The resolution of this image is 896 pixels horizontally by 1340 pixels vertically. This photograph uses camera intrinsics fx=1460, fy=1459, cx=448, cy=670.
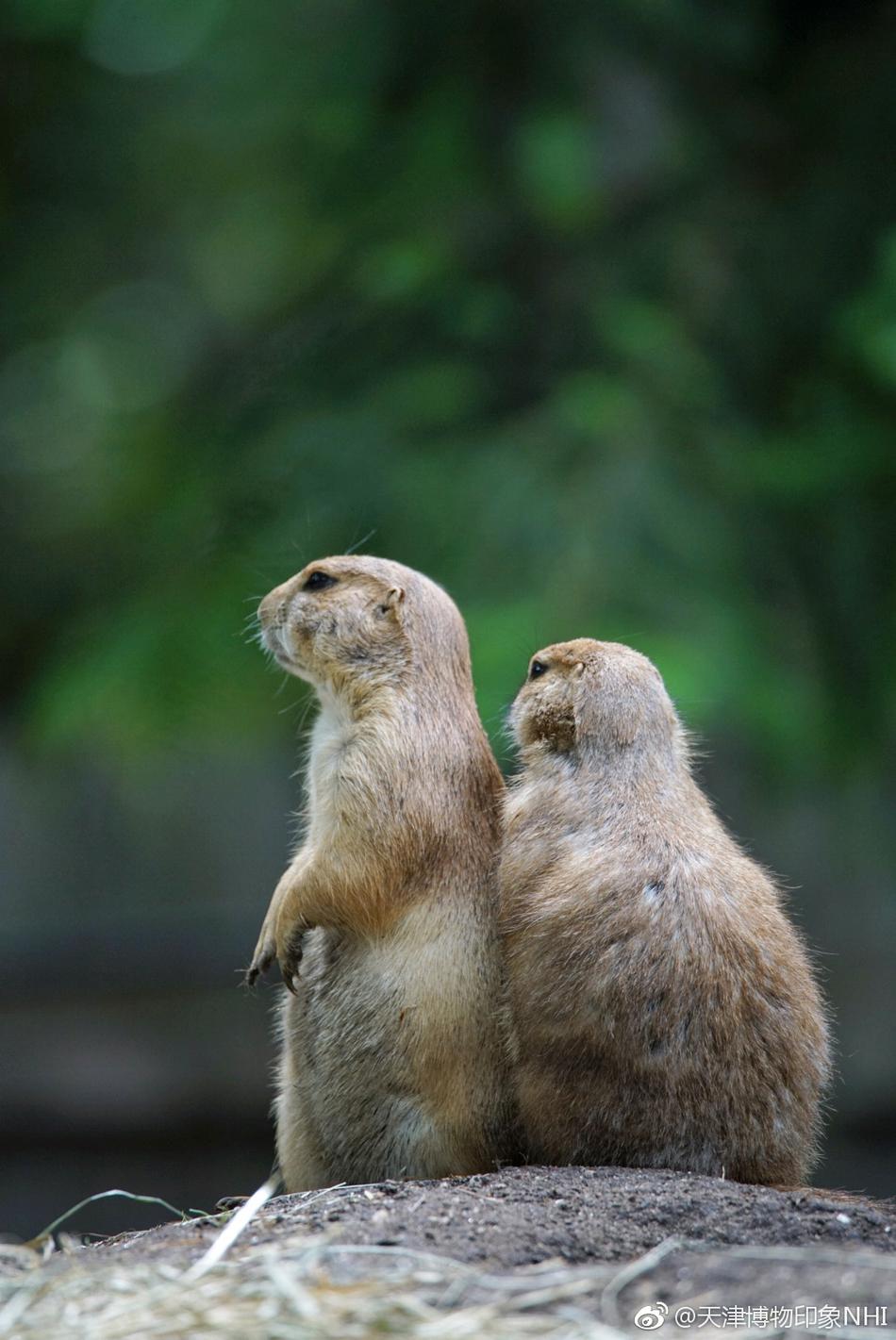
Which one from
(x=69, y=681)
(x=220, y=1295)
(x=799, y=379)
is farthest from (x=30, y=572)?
(x=220, y=1295)

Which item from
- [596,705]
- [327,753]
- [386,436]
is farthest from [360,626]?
[386,436]

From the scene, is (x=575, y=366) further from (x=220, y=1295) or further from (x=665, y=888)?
(x=220, y=1295)

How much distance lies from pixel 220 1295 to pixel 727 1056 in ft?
5.05

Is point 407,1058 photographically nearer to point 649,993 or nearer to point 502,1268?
point 649,993

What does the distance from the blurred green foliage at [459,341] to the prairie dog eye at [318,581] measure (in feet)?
5.82

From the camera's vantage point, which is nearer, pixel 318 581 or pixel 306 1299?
pixel 306 1299

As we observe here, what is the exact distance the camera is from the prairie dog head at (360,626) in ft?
15.3

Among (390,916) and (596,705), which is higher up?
(596,705)

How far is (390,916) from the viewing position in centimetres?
429

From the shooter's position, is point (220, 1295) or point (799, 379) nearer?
point (220, 1295)

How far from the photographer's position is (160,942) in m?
8.89

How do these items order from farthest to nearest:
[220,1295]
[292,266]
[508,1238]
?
1. [292,266]
2. [508,1238]
3. [220,1295]

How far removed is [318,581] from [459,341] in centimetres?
344

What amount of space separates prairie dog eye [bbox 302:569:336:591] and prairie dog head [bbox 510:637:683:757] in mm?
814
